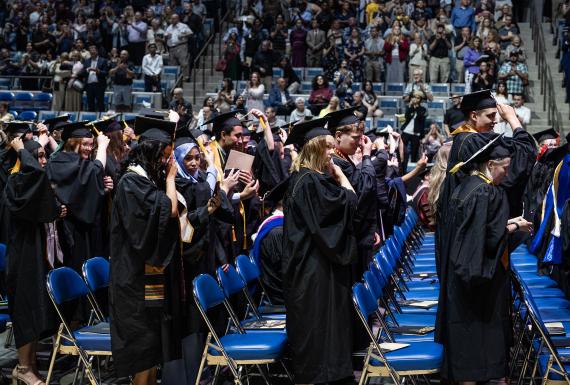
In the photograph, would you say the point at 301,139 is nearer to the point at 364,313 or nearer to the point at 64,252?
the point at 364,313

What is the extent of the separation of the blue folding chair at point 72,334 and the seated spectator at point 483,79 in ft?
37.6

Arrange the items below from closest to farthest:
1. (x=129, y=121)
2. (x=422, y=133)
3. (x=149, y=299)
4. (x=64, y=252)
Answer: (x=149, y=299) < (x=64, y=252) < (x=129, y=121) < (x=422, y=133)

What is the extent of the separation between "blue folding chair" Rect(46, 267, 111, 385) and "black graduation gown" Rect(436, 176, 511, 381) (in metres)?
2.20

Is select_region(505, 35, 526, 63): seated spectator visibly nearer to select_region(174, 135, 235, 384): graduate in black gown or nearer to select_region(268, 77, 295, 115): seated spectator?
select_region(268, 77, 295, 115): seated spectator

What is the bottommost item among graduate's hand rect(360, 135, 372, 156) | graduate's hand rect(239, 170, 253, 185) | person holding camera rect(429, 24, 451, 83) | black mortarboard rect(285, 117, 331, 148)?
graduate's hand rect(239, 170, 253, 185)

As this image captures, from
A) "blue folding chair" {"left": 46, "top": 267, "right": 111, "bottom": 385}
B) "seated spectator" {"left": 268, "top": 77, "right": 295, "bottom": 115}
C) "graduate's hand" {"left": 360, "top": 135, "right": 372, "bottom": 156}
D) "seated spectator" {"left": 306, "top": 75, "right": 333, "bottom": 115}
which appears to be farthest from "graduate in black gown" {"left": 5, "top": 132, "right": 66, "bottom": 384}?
"seated spectator" {"left": 268, "top": 77, "right": 295, "bottom": 115}

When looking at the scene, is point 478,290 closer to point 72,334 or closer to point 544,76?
point 72,334

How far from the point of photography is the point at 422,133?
15.9 m

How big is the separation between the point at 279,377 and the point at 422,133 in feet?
32.2

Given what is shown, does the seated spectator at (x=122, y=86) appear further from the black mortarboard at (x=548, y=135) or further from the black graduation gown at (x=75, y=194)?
the black graduation gown at (x=75, y=194)

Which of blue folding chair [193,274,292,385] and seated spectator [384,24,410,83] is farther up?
seated spectator [384,24,410,83]

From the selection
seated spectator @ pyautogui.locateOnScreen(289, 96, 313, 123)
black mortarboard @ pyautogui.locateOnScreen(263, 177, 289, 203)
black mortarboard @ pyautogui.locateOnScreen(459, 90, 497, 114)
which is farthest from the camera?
seated spectator @ pyautogui.locateOnScreen(289, 96, 313, 123)

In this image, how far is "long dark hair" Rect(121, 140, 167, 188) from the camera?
5336 mm

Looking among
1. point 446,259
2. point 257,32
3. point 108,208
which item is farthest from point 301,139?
point 257,32
